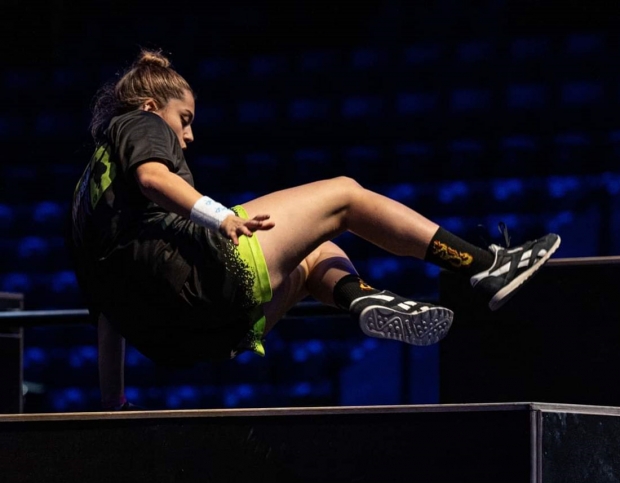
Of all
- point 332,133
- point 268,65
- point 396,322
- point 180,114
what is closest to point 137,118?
point 180,114

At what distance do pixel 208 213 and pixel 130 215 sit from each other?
9.5 inches

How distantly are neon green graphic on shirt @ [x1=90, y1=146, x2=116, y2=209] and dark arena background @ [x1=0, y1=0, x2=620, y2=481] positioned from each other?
1.92m

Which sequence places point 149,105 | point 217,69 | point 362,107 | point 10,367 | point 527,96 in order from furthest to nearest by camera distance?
point 217,69 < point 362,107 < point 527,96 < point 10,367 < point 149,105

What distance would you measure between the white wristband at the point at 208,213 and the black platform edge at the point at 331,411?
0.26 metres

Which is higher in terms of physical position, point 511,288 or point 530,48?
point 530,48

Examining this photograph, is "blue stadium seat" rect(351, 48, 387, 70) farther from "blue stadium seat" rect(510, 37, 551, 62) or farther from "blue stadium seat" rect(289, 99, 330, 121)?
"blue stadium seat" rect(510, 37, 551, 62)

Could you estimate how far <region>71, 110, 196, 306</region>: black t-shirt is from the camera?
1526 mm

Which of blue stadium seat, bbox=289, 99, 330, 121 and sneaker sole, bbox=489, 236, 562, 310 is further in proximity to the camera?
blue stadium seat, bbox=289, 99, 330, 121

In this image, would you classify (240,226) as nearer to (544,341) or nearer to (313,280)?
(313,280)

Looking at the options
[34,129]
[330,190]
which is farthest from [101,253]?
[34,129]

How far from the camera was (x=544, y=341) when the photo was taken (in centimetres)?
176

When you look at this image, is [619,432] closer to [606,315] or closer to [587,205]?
[606,315]

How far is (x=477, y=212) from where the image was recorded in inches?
145

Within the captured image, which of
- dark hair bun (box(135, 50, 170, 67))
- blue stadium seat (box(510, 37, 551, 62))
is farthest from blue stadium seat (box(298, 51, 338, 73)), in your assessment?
dark hair bun (box(135, 50, 170, 67))
